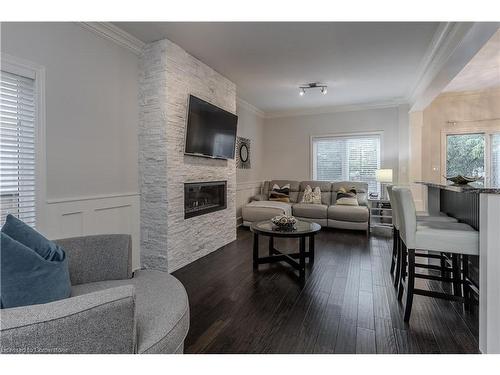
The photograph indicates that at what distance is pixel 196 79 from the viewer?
3525 millimetres

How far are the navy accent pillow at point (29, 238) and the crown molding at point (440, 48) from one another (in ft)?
10.6

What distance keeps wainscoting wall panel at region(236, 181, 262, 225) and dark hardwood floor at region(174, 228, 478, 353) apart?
2.24 metres

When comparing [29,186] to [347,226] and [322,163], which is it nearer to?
[347,226]

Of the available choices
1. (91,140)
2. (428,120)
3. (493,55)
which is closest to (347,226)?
(428,120)

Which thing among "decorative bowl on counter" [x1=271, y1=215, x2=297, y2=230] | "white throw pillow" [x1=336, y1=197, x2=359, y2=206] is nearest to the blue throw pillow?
"decorative bowl on counter" [x1=271, y1=215, x2=297, y2=230]

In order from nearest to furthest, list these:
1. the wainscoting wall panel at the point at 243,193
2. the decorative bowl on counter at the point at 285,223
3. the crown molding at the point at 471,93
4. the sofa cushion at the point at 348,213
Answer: the decorative bowl on counter at the point at 285,223 → the sofa cushion at the point at 348,213 → the crown molding at the point at 471,93 → the wainscoting wall panel at the point at 243,193

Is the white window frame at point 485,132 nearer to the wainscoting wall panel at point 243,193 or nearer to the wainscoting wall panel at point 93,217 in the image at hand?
the wainscoting wall panel at point 243,193

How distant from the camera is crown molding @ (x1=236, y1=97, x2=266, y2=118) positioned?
5.53 m

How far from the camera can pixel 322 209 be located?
5309mm

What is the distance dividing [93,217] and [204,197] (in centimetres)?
148

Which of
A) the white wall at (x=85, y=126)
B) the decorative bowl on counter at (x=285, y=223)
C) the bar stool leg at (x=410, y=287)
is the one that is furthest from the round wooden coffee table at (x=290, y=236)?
the white wall at (x=85, y=126)

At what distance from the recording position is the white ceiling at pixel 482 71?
3412mm

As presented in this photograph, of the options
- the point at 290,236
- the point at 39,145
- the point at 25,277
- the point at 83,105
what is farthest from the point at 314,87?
the point at 25,277

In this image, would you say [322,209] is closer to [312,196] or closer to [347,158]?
[312,196]
